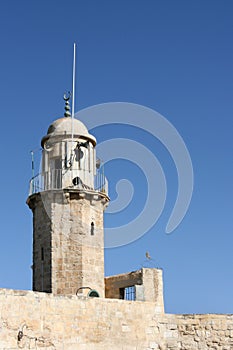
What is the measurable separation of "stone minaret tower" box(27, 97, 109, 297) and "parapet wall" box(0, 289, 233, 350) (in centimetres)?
288

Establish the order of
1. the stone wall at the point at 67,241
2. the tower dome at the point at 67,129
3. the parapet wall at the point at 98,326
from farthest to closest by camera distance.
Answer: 1. the tower dome at the point at 67,129
2. the stone wall at the point at 67,241
3. the parapet wall at the point at 98,326

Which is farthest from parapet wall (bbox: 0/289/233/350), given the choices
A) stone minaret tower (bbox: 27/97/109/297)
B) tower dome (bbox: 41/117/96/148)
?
tower dome (bbox: 41/117/96/148)

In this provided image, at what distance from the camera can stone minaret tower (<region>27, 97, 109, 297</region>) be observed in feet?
A: 58.1

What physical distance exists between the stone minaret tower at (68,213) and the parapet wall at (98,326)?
2880mm

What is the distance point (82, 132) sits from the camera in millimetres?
19516

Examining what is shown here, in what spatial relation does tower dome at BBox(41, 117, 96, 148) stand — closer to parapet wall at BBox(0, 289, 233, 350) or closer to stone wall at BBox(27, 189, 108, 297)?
stone wall at BBox(27, 189, 108, 297)

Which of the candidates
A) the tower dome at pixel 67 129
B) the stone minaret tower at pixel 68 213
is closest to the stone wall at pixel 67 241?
the stone minaret tower at pixel 68 213

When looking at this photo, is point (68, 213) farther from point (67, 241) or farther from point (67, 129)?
point (67, 129)

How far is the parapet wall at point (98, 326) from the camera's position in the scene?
1299 cm

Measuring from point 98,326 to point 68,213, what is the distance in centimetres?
468

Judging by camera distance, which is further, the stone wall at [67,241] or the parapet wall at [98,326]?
the stone wall at [67,241]

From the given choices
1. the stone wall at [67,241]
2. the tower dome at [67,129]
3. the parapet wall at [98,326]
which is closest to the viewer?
the parapet wall at [98,326]

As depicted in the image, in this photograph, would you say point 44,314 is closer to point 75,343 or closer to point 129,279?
point 75,343

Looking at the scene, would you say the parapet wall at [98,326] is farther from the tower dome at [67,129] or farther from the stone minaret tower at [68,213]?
the tower dome at [67,129]
